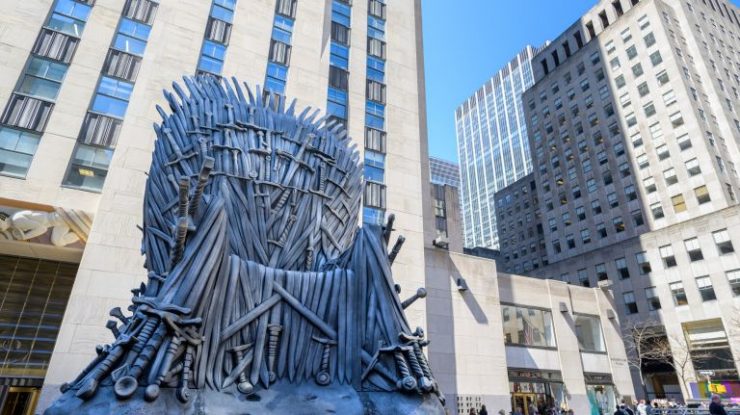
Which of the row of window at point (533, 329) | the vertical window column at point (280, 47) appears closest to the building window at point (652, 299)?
the row of window at point (533, 329)

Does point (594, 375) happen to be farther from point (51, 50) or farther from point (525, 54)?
point (525, 54)

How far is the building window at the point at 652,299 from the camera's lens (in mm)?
44272

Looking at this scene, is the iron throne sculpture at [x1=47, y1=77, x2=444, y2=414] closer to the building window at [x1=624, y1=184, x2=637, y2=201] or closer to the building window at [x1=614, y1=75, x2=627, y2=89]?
the building window at [x1=624, y1=184, x2=637, y2=201]

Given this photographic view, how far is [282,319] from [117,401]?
3.21 metres

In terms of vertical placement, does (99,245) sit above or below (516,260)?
below

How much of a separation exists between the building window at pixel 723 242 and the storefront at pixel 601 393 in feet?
70.0

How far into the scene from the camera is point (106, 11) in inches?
953

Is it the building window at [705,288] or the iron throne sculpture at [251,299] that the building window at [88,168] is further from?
the building window at [705,288]

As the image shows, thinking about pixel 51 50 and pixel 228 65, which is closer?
pixel 51 50

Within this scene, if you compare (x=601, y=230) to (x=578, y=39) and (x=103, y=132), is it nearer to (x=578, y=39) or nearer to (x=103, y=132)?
(x=578, y=39)

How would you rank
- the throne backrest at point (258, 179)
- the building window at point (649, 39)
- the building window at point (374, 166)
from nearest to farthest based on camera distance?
the throne backrest at point (258, 179)
the building window at point (374, 166)
the building window at point (649, 39)

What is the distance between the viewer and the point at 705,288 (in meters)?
41.0

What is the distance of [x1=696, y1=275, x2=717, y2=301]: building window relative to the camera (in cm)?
4047

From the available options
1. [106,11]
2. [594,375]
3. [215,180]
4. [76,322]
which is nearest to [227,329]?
[215,180]
